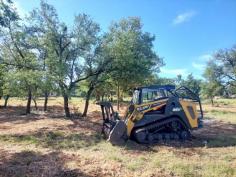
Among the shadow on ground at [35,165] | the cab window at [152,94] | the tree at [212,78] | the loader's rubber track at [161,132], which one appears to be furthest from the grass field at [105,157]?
the tree at [212,78]

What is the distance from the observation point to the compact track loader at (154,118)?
9.96m

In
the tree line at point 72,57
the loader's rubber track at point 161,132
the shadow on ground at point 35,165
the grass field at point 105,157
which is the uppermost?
the tree line at point 72,57

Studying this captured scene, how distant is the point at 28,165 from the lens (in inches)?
270

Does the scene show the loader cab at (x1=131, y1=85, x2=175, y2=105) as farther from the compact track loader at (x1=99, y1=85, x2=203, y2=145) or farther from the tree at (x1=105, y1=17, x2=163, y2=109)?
the tree at (x1=105, y1=17, x2=163, y2=109)

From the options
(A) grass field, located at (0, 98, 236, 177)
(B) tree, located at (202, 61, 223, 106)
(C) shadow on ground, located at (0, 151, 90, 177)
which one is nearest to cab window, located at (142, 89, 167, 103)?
(A) grass field, located at (0, 98, 236, 177)

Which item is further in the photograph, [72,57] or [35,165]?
[72,57]

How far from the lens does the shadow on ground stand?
20.1ft

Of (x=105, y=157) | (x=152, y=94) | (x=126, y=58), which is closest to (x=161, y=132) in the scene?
(x=152, y=94)

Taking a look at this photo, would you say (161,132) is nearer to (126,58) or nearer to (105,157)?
(105,157)

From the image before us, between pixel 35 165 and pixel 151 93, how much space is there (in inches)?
225

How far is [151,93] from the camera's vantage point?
10.7 metres

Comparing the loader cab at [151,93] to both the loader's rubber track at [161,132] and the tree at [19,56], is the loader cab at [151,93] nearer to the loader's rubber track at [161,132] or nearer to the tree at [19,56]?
the loader's rubber track at [161,132]

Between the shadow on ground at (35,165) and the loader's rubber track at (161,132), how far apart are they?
339cm

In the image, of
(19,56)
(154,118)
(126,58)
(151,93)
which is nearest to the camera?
(154,118)
